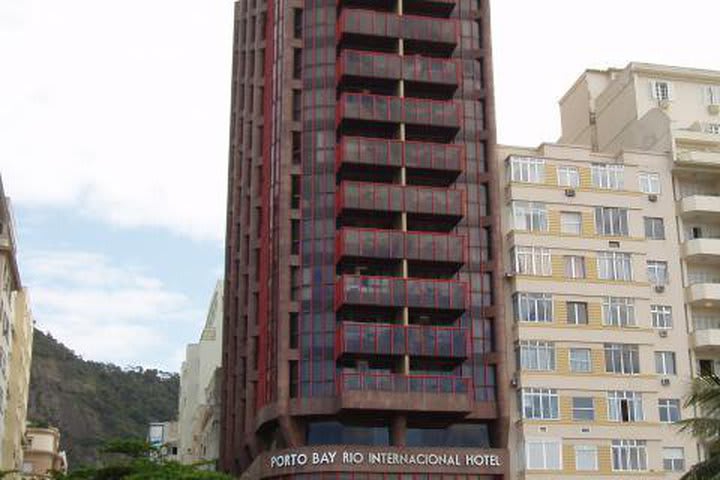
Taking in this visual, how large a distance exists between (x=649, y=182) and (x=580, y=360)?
43.8ft

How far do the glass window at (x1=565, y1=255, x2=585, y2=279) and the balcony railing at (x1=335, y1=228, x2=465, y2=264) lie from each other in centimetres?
742

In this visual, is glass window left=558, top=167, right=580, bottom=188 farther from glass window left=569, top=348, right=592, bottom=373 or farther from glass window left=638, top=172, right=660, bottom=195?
glass window left=569, top=348, right=592, bottom=373

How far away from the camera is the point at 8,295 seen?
8456cm

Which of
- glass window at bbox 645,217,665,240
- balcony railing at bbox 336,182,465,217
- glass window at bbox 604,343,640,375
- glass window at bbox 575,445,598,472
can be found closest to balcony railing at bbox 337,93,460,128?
balcony railing at bbox 336,182,465,217

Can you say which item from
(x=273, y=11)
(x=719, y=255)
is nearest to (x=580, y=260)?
(x=719, y=255)

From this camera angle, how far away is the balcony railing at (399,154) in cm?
6994

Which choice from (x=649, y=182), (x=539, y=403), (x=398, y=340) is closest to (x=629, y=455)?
(x=539, y=403)

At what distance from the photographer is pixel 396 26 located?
2891 inches

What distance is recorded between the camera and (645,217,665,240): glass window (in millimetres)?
74812

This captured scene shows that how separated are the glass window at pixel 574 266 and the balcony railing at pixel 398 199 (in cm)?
768

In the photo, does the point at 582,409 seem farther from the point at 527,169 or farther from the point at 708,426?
the point at 708,426

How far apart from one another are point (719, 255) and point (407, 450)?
24585mm

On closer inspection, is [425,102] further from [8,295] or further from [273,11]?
[8,295]

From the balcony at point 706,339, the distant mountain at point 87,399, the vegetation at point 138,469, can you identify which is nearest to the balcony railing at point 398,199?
the balcony at point 706,339
